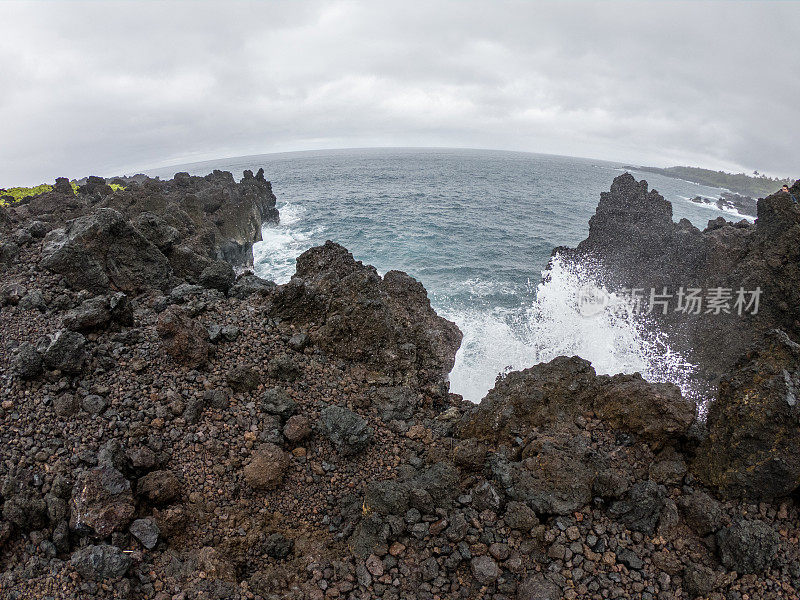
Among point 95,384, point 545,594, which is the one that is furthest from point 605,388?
point 95,384

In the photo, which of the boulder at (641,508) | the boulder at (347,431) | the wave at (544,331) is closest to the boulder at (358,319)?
the boulder at (347,431)

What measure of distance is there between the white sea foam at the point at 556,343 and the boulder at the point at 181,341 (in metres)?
11.1

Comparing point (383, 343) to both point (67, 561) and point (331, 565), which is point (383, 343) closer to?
point (331, 565)

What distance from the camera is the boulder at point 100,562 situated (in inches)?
207

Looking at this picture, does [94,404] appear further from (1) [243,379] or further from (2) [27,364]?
(1) [243,379]

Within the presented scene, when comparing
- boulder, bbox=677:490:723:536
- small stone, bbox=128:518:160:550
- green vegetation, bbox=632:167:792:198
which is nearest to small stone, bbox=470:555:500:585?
boulder, bbox=677:490:723:536

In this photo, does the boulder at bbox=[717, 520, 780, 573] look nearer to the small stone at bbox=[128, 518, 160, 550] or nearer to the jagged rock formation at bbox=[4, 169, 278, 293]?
the small stone at bbox=[128, 518, 160, 550]

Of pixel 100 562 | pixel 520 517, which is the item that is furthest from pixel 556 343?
pixel 100 562

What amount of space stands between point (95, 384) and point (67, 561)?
3.11 metres

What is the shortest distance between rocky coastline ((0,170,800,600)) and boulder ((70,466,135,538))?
3cm

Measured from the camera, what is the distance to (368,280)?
10.6 m

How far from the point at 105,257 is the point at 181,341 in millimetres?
4815

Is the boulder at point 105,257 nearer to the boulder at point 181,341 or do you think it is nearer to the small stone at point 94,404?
the boulder at point 181,341

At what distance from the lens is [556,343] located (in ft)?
69.1
